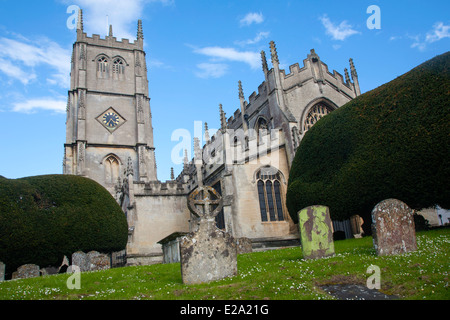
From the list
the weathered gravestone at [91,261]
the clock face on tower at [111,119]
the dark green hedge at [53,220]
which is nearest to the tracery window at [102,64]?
Result: the clock face on tower at [111,119]

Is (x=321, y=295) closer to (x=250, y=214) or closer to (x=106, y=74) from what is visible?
(x=250, y=214)

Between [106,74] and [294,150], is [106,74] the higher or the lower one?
the higher one

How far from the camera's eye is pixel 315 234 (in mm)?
9914

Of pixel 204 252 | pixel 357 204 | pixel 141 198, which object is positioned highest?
pixel 141 198

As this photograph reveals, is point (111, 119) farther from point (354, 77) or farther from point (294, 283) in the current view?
point (294, 283)

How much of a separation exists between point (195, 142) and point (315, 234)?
2001 centimetres

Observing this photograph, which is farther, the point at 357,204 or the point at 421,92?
the point at 357,204

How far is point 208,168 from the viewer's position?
2342 cm

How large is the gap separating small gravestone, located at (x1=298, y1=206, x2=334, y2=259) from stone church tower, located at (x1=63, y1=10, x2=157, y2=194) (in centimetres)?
2566

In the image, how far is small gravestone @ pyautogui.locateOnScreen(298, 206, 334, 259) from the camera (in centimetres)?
979

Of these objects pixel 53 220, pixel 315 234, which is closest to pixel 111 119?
pixel 53 220

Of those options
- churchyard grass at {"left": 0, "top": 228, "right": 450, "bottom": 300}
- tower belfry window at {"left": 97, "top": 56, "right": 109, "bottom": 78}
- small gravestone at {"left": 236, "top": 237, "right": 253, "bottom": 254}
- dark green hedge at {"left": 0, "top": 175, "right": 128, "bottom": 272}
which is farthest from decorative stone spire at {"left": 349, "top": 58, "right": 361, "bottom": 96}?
tower belfry window at {"left": 97, "top": 56, "right": 109, "bottom": 78}

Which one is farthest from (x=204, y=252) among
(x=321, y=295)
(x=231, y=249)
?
(x=321, y=295)

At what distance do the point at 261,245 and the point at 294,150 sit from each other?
5.87m
